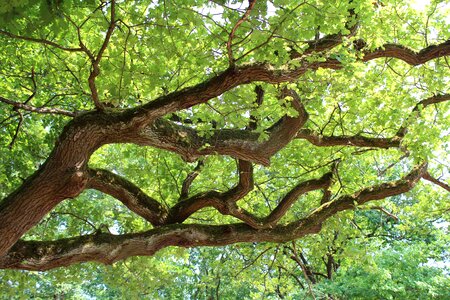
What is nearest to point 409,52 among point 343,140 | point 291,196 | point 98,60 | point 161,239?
point 343,140

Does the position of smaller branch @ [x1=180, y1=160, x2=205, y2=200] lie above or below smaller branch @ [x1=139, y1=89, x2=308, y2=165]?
above

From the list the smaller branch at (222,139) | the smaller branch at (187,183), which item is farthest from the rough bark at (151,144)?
the smaller branch at (187,183)

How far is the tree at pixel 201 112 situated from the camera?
4.17m

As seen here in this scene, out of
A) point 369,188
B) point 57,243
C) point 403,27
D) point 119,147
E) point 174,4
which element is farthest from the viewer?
point 119,147

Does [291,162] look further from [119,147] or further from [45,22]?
[45,22]

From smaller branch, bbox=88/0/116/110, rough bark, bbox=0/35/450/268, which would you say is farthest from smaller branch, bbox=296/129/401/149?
smaller branch, bbox=88/0/116/110

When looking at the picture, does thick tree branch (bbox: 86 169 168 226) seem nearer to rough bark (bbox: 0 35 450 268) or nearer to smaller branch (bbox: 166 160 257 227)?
rough bark (bbox: 0 35 450 268)

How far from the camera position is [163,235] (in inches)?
224

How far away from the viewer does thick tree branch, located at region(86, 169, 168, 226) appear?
214 inches

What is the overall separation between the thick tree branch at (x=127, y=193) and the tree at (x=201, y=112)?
2cm

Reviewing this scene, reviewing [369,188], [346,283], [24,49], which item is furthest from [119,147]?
[346,283]

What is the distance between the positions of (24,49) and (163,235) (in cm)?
353

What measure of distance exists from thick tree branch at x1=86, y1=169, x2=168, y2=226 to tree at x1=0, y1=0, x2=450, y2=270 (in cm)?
2

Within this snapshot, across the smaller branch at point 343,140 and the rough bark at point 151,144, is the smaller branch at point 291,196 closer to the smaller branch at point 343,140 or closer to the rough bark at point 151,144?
the rough bark at point 151,144
